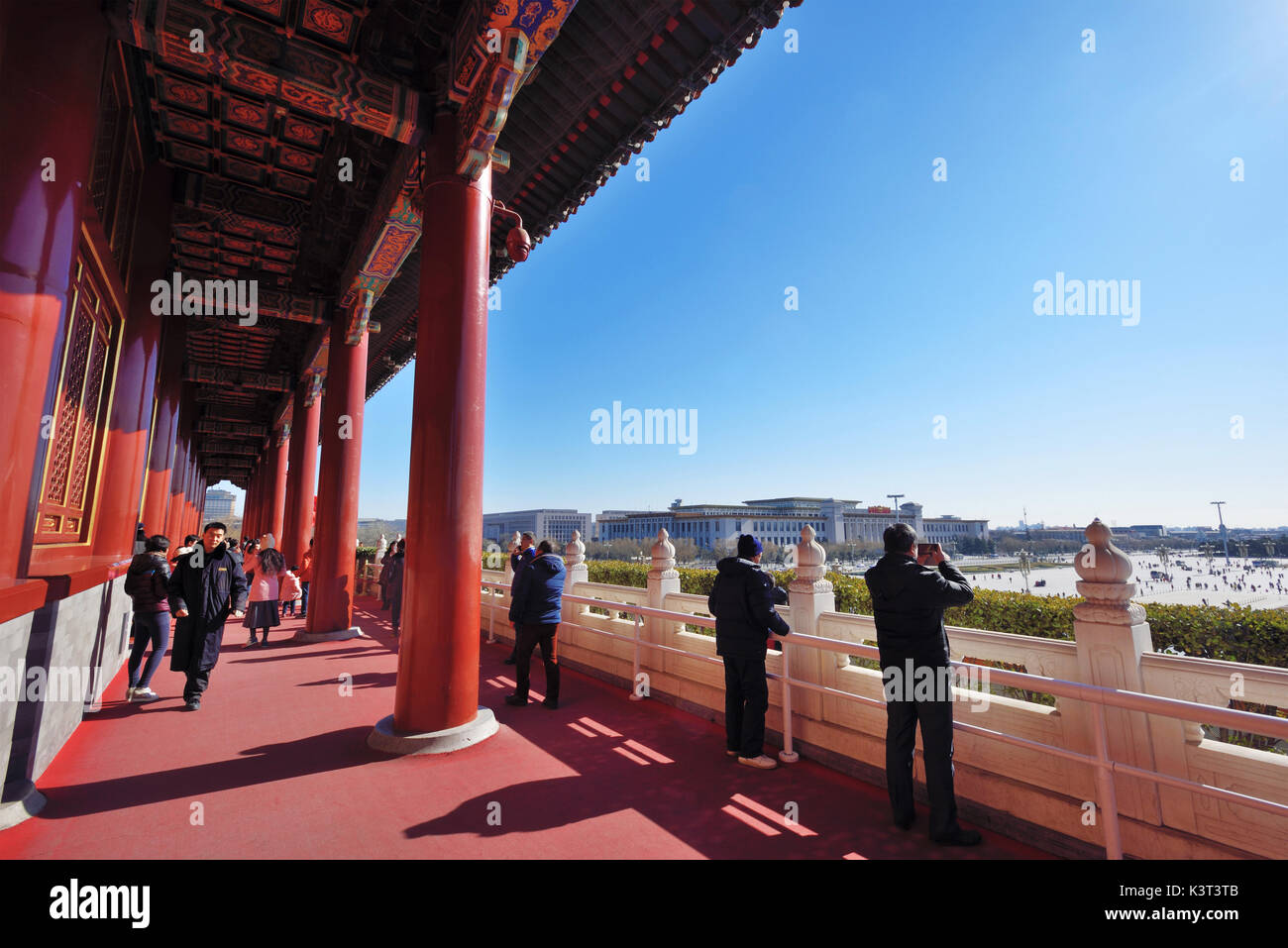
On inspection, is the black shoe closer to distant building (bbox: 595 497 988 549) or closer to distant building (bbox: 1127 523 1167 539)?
distant building (bbox: 595 497 988 549)

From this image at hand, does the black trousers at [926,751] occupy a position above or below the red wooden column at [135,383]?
below

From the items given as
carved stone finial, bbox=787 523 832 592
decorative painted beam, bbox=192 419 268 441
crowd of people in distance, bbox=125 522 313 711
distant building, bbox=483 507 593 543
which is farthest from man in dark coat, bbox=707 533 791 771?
distant building, bbox=483 507 593 543

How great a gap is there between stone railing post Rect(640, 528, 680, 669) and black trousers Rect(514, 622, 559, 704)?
1.13m

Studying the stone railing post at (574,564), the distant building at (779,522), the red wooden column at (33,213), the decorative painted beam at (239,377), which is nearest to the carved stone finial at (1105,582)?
the red wooden column at (33,213)

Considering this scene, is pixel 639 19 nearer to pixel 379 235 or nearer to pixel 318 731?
pixel 379 235

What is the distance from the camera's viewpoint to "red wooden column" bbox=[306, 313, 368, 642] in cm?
907

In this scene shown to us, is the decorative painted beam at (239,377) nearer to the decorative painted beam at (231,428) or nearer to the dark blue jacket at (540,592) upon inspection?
the decorative painted beam at (231,428)

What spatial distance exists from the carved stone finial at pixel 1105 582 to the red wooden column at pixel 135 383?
9349 millimetres

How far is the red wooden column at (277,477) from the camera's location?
19.5 meters

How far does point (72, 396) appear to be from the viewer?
542 cm

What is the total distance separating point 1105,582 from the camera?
3346mm

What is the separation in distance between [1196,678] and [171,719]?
803cm
